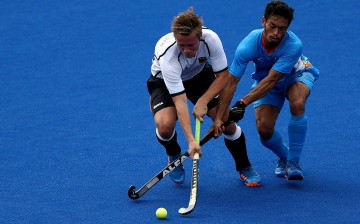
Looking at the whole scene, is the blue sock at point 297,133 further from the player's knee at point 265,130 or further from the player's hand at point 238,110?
the player's hand at point 238,110

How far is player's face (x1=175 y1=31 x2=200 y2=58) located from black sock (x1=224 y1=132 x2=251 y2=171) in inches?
31.5

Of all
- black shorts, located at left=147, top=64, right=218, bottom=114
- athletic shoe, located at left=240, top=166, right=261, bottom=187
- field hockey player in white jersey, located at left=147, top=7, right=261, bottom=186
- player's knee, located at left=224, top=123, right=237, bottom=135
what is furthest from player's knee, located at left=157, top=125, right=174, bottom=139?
athletic shoe, located at left=240, top=166, right=261, bottom=187

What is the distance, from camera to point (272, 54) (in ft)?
16.9

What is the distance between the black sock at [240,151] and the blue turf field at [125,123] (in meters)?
0.15

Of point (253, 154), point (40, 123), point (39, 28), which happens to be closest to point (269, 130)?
point (253, 154)

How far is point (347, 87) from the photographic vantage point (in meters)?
7.09

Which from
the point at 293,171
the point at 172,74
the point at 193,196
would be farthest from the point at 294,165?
the point at 172,74

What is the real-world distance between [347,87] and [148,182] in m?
2.75

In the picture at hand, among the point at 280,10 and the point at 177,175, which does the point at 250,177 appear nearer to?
the point at 177,175

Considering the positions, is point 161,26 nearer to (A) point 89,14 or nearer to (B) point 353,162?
(A) point 89,14

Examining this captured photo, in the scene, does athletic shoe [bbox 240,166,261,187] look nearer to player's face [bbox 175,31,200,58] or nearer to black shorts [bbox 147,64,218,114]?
black shorts [bbox 147,64,218,114]

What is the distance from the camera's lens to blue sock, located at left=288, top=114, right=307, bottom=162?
525 cm

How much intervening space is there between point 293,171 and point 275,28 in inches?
39.8

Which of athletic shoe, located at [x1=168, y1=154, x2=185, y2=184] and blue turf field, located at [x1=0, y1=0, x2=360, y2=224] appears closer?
blue turf field, located at [x1=0, y1=0, x2=360, y2=224]
